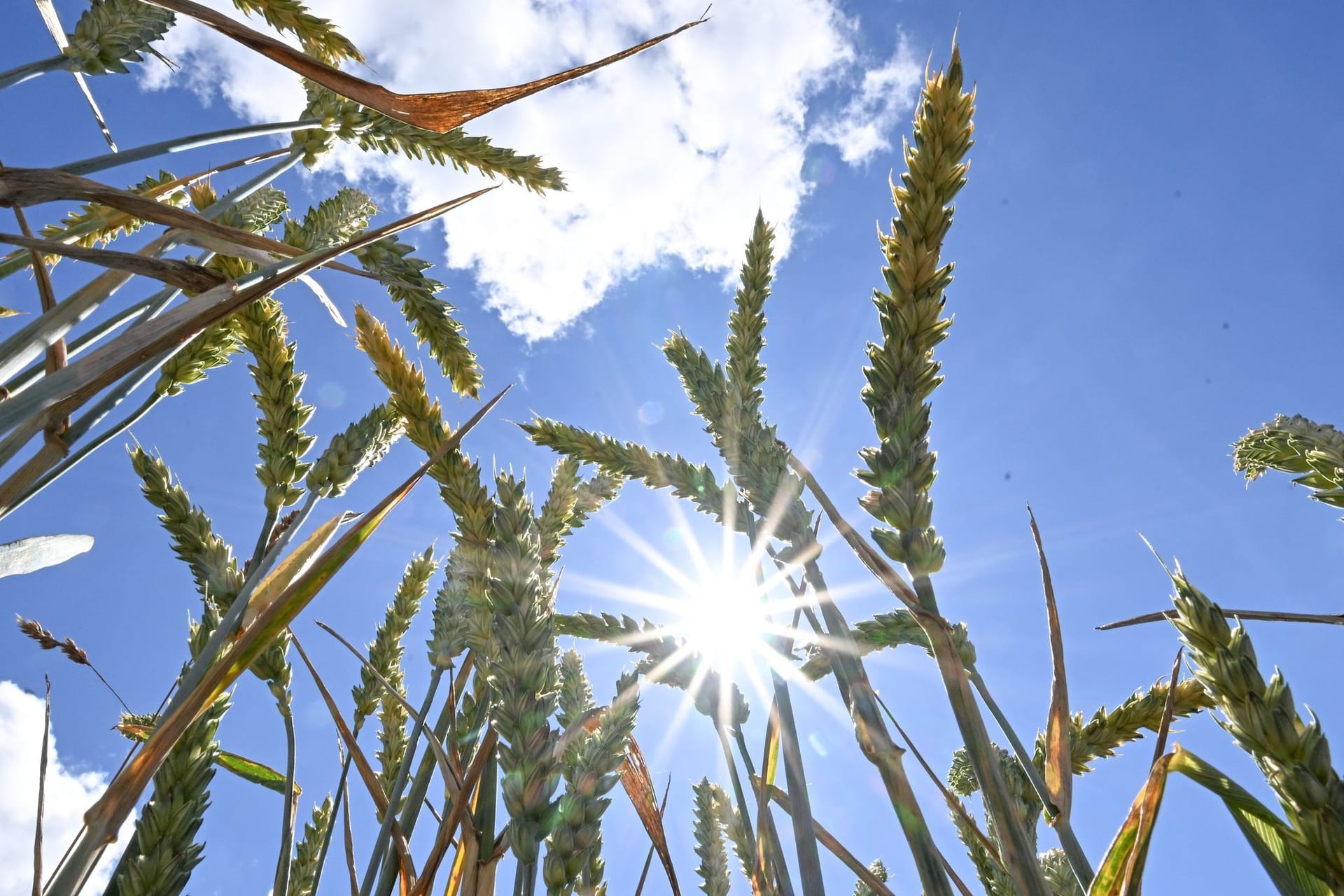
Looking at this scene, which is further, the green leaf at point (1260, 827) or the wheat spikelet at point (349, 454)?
A: the wheat spikelet at point (349, 454)

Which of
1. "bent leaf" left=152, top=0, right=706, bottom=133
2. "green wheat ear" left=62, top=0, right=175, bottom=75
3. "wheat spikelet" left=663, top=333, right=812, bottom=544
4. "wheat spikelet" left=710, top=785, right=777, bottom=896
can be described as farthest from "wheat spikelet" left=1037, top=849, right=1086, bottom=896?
"green wheat ear" left=62, top=0, right=175, bottom=75

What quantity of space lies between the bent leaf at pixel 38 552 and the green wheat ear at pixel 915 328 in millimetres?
1015

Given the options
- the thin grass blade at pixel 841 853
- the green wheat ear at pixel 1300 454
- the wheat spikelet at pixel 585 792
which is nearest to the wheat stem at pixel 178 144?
→ the wheat spikelet at pixel 585 792

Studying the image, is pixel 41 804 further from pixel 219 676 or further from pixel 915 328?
pixel 915 328

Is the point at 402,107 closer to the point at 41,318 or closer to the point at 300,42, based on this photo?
the point at 41,318

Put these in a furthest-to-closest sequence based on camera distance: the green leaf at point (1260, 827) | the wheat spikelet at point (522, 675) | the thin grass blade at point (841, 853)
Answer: the thin grass blade at point (841, 853), the wheat spikelet at point (522, 675), the green leaf at point (1260, 827)

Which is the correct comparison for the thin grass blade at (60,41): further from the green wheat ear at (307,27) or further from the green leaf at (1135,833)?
the green leaf at (1135,833)

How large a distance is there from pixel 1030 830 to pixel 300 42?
278 centimetres

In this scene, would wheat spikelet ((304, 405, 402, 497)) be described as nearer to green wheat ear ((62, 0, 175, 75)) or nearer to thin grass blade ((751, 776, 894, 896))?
thin grass blade ((751, 776, 894, 896))

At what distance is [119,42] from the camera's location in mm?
1900

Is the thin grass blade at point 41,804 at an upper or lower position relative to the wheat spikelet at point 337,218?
lower

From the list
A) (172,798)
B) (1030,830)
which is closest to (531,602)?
(172,798)

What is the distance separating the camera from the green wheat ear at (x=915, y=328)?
2.63 feet

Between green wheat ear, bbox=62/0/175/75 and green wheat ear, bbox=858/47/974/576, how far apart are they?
81.7 inches
